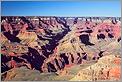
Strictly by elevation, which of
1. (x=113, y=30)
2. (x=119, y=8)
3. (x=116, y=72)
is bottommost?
(x=116, y=72)

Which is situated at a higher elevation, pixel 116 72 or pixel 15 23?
pixel 15 23

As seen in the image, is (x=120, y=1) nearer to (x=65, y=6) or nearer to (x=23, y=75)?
(x=65, y=6)

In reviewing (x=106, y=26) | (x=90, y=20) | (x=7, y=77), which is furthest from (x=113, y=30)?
(x=7, y=77)

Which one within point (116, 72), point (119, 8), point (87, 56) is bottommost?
point (116, 72)

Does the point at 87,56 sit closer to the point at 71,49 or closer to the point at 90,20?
the point at 71,49

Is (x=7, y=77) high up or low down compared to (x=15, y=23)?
down

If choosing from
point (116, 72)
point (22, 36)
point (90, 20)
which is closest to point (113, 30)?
point (90, 20)
